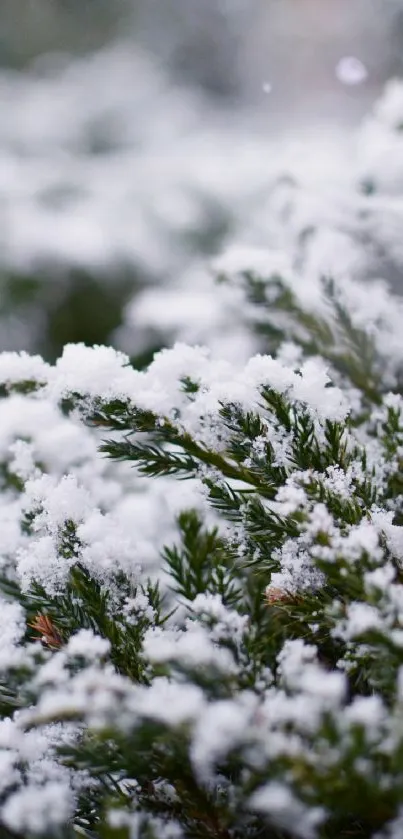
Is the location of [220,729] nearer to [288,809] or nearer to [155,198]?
[288,809]

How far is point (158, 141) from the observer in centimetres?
349

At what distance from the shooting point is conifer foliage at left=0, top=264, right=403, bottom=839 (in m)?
0.48

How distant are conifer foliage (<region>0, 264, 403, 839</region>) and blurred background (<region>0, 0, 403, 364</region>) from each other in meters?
0.72

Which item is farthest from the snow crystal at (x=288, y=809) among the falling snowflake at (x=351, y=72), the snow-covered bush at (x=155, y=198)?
the falling snowflake at (x=351, y=72)

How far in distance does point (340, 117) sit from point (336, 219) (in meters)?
2.28

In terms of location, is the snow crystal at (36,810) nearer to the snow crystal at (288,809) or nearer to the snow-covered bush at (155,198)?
the snow crystal at (288,809)

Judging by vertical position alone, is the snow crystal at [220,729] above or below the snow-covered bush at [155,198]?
below

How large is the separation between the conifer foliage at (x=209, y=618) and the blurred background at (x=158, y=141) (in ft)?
2.36

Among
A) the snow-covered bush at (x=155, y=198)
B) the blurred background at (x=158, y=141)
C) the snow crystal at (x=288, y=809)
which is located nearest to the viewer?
the snow crystal at (x=288, y=809)

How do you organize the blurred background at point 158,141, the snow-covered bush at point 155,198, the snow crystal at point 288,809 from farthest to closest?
the blurred background at point 158,141, the snow-covered bush at point 155,198, the snow crystal at point 288,809

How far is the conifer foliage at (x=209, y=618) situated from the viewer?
0.48 metres

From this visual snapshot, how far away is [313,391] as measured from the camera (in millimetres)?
755

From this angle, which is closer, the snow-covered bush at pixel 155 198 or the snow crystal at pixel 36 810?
the snow crystal at pixel 36 810

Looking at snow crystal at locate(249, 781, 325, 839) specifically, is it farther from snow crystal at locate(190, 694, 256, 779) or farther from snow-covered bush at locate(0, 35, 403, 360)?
snow-covered bush at locate(0, 35, 403, 360)
